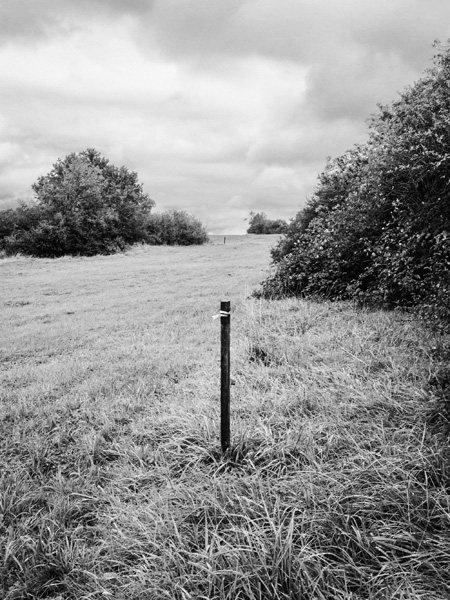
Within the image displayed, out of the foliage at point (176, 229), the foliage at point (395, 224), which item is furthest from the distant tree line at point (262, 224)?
the foliage at point (395, 224)

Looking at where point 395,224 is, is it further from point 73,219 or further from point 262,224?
point 262,224

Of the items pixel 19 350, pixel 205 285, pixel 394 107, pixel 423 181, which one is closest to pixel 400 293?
pixel 423 181

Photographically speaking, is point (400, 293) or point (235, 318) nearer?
point (400, 293)

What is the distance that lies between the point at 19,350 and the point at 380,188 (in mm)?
8029

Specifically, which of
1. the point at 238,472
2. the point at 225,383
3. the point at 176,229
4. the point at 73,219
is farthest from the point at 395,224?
the point at 176,229

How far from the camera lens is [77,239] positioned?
33469 millimetres

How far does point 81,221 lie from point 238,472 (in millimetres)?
33952

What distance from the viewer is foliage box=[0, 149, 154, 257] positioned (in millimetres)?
31391

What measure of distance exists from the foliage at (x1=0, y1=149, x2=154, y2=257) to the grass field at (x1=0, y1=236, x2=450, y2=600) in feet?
88.9

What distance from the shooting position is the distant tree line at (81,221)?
31.5m

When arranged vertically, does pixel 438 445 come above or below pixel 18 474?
above

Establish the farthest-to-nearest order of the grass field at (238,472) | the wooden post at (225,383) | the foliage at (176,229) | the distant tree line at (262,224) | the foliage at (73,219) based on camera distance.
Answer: the distant tree line at (262,224) < the foliage at (176,229) < the foliage at (73,219) < the wooden post at (225,383) < the grass field at (238,472)

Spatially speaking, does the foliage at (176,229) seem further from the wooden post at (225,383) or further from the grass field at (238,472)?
the wooden post at (225,383)

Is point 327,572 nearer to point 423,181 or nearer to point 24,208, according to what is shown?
point 423,181
